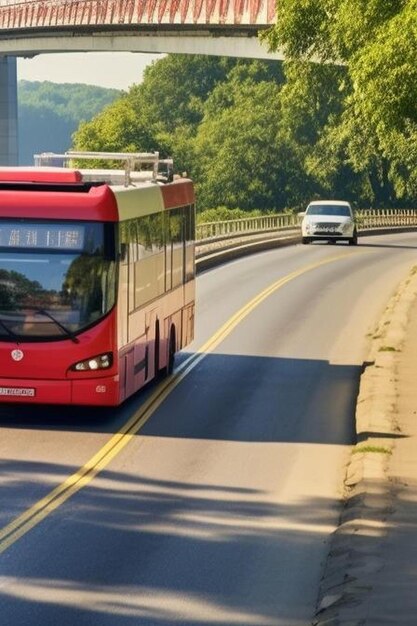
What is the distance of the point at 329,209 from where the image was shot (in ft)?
238

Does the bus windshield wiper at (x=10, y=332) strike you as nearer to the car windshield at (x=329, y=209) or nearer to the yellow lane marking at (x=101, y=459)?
the yellow lane marking at (x=101, y=459)

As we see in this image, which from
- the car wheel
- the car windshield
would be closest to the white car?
the car windshield

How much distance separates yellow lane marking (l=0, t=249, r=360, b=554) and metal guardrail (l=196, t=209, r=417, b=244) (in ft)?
122

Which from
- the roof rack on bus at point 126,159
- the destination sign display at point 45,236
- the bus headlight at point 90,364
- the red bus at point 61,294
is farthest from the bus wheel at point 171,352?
the destination sign display at point 45,236

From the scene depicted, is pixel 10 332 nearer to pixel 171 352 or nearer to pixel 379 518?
pixel 171 352

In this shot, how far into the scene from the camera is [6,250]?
2003 centimetres

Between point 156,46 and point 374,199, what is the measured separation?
5750 centimetres

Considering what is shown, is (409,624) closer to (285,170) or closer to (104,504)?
(104,504)

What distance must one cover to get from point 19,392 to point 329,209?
5329 centimetres

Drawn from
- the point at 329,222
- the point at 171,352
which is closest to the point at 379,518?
the point at 171,352

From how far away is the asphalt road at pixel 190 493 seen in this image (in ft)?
38.6

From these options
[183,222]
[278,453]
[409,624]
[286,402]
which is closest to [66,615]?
[409,624]

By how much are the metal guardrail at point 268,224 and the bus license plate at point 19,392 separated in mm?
44440

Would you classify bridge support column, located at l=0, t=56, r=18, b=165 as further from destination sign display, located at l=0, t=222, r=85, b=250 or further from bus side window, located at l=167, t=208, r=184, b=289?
destination sign display, located at l=0, t=222, r=85, b=250
